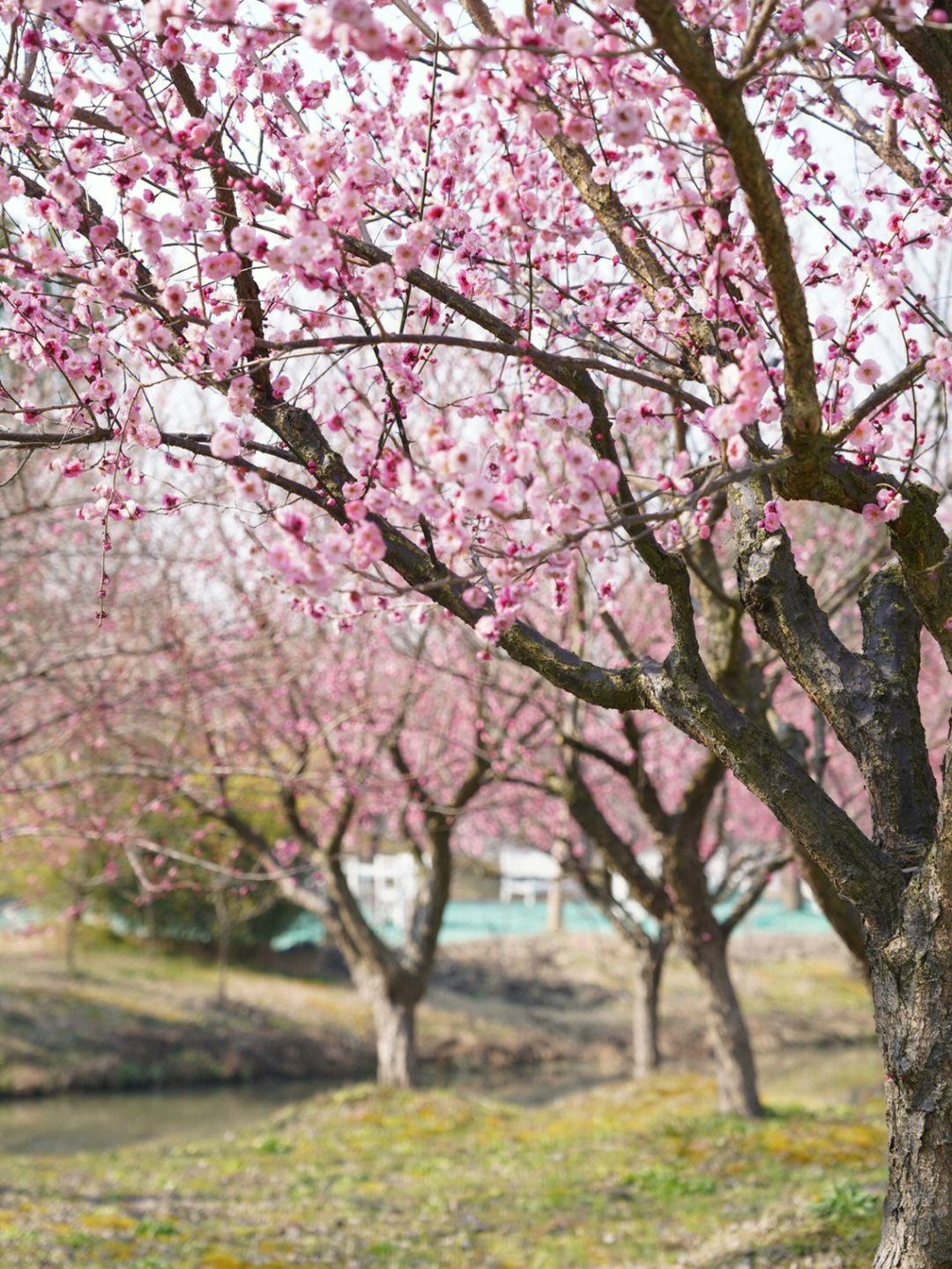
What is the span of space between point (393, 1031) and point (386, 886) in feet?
49.1

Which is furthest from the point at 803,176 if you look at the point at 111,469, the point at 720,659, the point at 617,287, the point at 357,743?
the point at 357,743

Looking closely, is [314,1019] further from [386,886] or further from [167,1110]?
[386,886]

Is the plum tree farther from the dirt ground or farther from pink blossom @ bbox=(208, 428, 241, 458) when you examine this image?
the dirt ground

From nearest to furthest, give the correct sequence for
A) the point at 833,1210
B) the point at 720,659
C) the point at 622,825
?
the point at 833,1210 → the point at 720,659 → the point at 622,825

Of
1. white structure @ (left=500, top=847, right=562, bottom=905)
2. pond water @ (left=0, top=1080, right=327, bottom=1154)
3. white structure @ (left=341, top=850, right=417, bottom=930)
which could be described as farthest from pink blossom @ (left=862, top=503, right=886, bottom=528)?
white structure @ (left=500, top=847, right=562, bottom=905)

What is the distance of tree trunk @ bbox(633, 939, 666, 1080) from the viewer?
14.1 metres

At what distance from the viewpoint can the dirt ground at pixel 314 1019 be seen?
16.3 metres

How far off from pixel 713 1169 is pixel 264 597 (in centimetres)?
678

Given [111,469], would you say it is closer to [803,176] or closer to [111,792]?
[803,176]

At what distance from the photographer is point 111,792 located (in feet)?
45.0

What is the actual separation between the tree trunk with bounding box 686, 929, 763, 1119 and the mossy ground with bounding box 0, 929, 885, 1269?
1.15 feet

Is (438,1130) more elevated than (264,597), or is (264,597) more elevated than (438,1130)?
(264,597)

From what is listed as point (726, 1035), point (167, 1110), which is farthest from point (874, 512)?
point (167, 1110)

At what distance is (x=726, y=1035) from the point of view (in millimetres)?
10820
